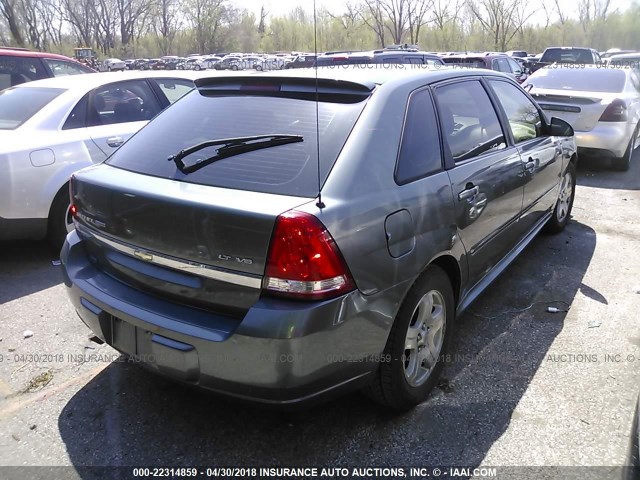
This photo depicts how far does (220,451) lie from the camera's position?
→ 2.44m

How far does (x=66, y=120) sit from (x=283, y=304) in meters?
3.71

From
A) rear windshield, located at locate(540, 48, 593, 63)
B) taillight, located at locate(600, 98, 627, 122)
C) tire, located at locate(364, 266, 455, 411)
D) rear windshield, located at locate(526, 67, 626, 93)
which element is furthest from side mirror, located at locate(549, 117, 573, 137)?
rear windshield, located at locate(540, 48, 593, 63)

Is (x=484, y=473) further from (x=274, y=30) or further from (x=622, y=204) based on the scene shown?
(x=274, y=30)

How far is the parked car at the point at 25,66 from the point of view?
757 cm

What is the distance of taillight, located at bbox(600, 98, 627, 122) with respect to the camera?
7.58 metres

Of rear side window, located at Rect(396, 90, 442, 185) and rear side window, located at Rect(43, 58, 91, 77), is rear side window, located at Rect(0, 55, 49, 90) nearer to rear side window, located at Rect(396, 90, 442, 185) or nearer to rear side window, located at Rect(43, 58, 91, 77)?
rear side window, located at Rect(43, 58, 91, 77)

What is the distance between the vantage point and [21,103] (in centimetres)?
507

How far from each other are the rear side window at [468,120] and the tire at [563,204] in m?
1.85

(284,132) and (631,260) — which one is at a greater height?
(284,132)

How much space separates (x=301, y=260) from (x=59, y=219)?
347 centimetres

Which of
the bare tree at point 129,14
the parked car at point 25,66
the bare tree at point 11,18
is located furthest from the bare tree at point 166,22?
the parked car at point 25,66

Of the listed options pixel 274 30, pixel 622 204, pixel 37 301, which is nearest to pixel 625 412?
pixel 37 301

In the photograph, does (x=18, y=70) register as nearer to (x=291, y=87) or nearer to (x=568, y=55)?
(x=291, y=87)

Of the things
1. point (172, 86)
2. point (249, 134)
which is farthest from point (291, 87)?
point (172, 86)
